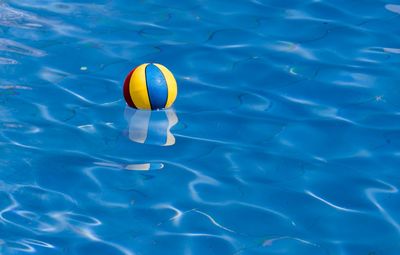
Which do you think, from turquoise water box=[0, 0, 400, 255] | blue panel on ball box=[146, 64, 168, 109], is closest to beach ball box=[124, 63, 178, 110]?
blue panel on ball box=[146, 64, 168, 109]

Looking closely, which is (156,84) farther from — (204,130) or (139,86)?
(204,130)

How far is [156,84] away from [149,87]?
0.07 metres

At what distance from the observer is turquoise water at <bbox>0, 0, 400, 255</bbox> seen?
258 inches

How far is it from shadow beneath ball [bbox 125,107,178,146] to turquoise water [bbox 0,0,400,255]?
0.06 ft

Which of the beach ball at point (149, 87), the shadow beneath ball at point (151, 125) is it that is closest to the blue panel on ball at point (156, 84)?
the beach ball at point (149, 87)

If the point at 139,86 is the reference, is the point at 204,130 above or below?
below

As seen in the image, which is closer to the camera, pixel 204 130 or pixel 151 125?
pixel 204 130

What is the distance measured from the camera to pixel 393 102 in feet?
28.2

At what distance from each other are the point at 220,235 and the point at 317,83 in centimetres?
285

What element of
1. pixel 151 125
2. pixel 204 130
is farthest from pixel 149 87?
pixel 204 130

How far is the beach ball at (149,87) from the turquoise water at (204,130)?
16 cm

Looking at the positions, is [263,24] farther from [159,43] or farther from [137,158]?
[137,158]

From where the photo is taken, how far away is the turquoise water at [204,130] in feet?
21.5

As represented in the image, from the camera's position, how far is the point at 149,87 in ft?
26.3
